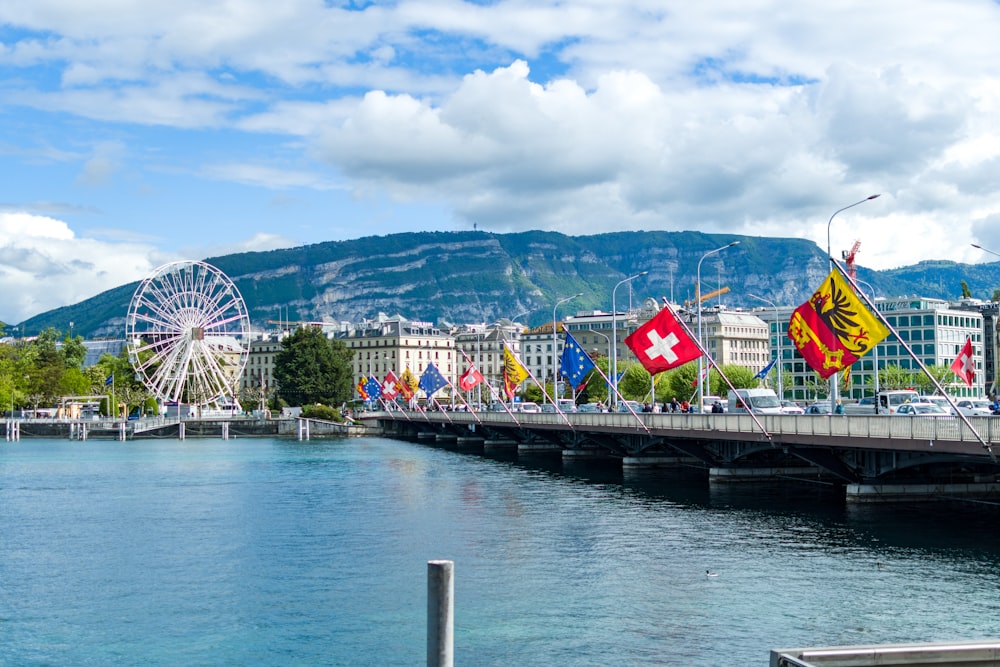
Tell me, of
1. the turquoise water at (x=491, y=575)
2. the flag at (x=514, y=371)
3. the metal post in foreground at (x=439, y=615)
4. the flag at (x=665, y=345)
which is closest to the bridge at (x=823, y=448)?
the turquoise water at (x=491, y=575)

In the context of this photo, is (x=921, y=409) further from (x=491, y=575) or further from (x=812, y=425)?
(x=491, y=575)

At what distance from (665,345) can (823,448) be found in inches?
398

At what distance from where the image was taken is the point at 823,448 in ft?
186

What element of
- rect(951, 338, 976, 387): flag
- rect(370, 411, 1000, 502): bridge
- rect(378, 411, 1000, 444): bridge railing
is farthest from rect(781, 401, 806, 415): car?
rect(951, 338, 976, 387): flag

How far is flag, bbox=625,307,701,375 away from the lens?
203ft

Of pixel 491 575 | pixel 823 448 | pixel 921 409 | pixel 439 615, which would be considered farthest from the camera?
pixel 921 409

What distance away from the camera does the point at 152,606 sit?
35.9 metres

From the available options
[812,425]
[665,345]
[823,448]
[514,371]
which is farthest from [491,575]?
[514,371]

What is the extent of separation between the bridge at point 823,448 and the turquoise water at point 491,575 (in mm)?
1901

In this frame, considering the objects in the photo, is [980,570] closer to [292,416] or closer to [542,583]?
[542,583]

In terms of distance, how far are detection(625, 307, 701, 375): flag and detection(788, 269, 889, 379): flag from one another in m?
8.28

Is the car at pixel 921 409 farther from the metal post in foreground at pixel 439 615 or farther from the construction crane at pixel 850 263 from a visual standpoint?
the metal post in foreground at pixel 439 615

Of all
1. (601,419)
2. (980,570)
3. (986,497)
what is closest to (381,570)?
(980,570)

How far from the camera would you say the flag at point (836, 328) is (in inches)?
1902
